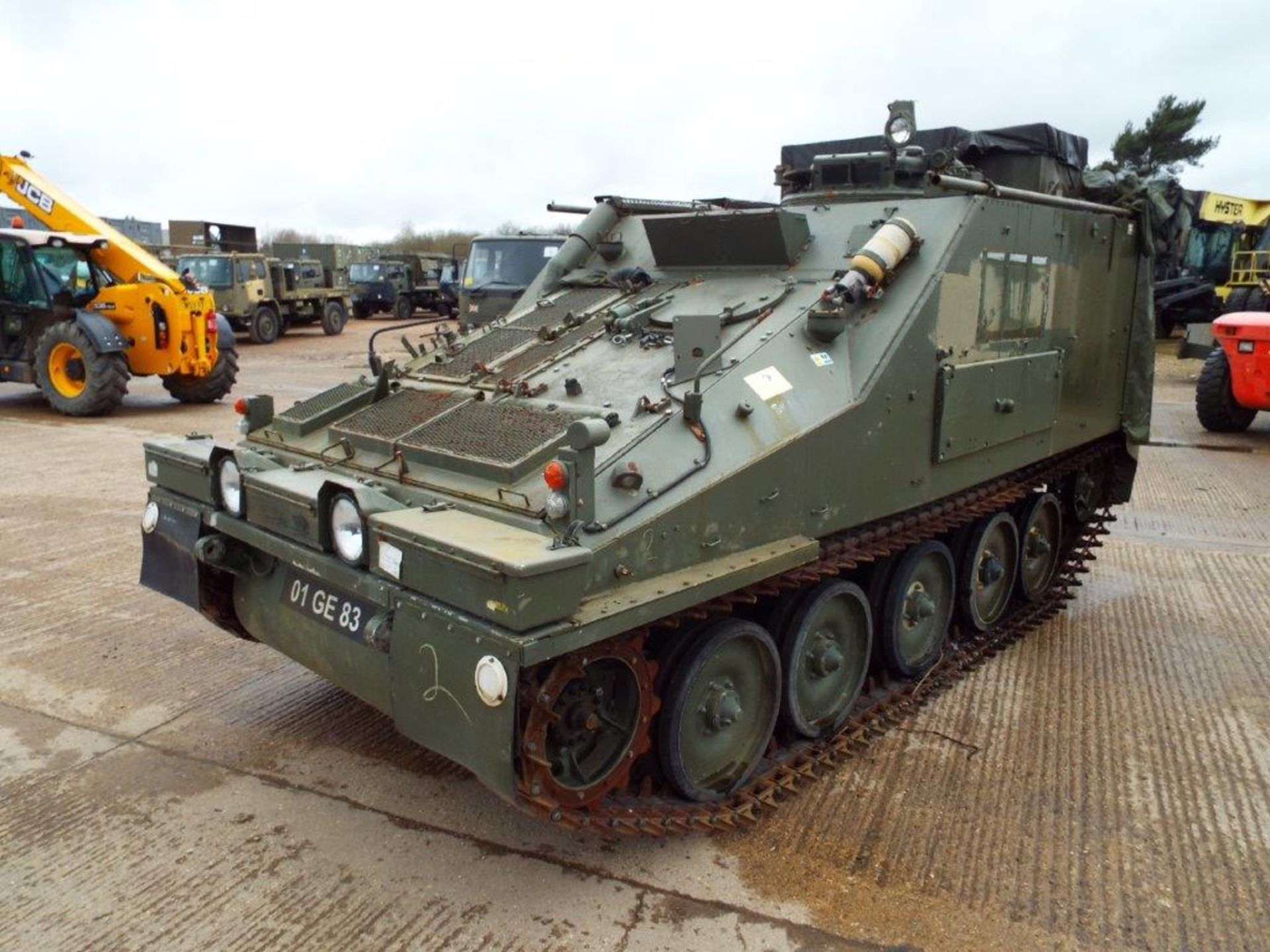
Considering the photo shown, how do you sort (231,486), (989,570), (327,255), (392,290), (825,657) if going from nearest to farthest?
(231,486) < (825,657) < (989,570) < (327,255) < (392,290)

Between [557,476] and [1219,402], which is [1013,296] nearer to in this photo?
[557,476]

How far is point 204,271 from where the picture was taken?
2298cm

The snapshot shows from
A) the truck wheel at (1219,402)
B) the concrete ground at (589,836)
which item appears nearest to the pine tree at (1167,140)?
the truck wheel at (1219,402)

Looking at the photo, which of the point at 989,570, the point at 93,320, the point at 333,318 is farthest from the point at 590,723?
the point at 333,318

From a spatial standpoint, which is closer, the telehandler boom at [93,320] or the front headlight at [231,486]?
the front headlight at [231,486]

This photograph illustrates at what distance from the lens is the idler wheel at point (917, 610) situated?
16.0 feet

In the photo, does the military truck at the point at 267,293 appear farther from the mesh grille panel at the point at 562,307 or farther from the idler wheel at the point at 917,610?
the idler wheel at the point at 917,610

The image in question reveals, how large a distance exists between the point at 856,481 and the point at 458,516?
1.69 m

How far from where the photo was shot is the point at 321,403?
4.70 m

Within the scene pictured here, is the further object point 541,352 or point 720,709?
point 541,352

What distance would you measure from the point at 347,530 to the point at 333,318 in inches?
964

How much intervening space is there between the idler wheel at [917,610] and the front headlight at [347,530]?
261 centimetres

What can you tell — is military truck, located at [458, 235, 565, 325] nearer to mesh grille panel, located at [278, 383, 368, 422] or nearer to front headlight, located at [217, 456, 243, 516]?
mesh grille panel, located at [278, 383, 368, 422]

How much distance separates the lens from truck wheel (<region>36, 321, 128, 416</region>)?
498 inches
